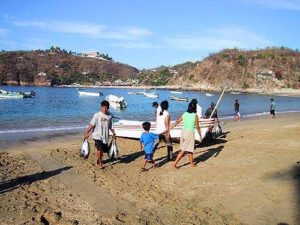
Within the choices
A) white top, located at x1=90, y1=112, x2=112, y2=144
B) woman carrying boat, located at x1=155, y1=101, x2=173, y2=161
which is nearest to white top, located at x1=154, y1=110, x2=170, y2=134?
woman carrying boat, located at x1=155, y1=101, x2=173, y2=161

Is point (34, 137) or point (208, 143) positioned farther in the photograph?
point (34, 137)

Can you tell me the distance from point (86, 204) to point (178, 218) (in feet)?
6.21

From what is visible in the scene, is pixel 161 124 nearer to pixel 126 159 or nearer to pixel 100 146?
pixel 126 159

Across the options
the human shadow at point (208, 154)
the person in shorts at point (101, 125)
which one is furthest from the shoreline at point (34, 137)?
the human shadow at point (208, 154)

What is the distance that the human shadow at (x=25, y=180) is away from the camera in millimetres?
8851

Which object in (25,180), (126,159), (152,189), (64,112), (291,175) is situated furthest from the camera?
(64,112)

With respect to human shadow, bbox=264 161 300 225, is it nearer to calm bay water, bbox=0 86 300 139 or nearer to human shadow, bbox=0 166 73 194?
human shadow, bbox=0 166 73 194

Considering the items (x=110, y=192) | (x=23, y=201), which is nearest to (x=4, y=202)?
(x=23, y=201)

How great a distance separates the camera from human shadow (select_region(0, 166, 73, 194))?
8851 mm

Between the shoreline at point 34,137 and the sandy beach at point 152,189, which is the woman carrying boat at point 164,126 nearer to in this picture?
the sandy beach at point 152,189

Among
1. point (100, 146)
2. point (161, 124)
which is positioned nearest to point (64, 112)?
point (161, 124)

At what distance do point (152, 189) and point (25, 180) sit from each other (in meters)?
3.16

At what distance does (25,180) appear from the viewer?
31.1ft

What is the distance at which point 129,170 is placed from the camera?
10852 millimetres
